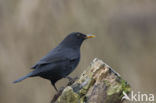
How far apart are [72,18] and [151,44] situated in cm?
170

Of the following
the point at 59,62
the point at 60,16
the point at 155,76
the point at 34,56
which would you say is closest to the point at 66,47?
the point at 59,62

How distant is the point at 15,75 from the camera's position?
793cm

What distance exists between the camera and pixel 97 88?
16.4 ft

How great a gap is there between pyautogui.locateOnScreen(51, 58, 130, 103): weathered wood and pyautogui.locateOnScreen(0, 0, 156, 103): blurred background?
2596mm

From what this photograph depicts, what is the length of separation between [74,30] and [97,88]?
3.49 meters

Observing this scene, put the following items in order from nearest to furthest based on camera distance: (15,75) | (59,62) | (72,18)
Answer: (59,62) → (15,75) → (72,18)

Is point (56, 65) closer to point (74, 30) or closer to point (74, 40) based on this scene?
point (74, 40)

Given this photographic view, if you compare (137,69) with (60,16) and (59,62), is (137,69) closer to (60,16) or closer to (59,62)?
(60,16)

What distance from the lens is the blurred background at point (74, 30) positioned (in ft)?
26.2

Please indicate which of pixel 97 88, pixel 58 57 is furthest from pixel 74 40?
pixel 97 88

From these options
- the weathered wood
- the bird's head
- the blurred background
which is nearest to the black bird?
the bird's head

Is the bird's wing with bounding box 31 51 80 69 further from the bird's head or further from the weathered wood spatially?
the weathered wood

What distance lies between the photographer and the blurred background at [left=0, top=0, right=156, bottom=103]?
7977mm

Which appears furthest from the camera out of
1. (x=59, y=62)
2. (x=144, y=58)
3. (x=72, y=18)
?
(x=144, y=58)
